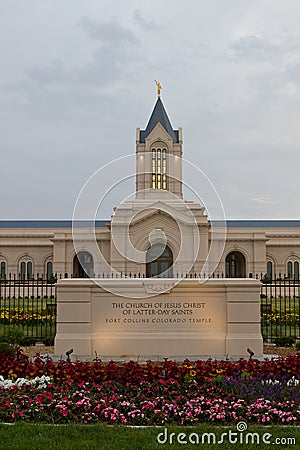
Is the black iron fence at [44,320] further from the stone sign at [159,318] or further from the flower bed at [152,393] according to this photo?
the flower bed at [152,393]

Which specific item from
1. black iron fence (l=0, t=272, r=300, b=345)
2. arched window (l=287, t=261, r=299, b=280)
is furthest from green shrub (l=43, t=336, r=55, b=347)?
arched window (l=287, t=261, r=299, b=280)

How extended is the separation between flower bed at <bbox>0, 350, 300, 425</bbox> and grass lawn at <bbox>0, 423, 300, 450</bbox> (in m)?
0.39

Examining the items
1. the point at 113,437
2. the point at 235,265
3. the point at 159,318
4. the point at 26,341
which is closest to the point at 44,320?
the point at 26,341

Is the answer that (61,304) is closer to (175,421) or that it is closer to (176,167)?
(175,421)

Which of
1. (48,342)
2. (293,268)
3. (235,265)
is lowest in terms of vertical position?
(48,342)

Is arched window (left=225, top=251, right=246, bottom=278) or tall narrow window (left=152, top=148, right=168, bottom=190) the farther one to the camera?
tall narrow window (left=152, top=148, right=168, bottom=190)

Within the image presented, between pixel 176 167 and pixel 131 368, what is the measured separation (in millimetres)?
42448

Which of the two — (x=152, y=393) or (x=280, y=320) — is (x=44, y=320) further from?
(x=152, y=393)

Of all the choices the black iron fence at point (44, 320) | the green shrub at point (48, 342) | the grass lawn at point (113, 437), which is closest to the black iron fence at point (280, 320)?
the black iron fence at point (44, 320)

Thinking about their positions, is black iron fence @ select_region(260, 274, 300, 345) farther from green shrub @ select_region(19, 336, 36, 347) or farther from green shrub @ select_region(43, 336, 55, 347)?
green shrub @ select_region(19, 336, 36, 347)

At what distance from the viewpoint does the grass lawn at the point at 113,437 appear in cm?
588

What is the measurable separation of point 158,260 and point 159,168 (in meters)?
9.17

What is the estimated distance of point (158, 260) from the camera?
46594 millimetres

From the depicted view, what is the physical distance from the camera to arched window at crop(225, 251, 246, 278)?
49416 mm
